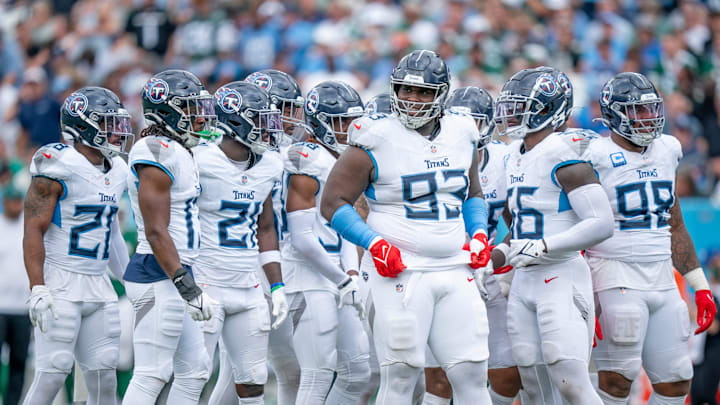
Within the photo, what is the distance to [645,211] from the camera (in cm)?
612

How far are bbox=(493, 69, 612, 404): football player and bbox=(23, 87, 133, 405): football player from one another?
240cm

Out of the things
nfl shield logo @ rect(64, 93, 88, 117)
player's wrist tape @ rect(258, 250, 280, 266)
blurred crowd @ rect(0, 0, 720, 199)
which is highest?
blurred crowd @ rect(0, 0, 720, 199)

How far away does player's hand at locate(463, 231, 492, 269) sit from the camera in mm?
5293

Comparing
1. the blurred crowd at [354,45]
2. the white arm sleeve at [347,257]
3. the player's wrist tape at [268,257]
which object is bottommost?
the white arm sleeve at [347,257]

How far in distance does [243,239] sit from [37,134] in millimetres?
7055

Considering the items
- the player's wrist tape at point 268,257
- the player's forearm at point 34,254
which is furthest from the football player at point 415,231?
the player's forearm at point 34,254

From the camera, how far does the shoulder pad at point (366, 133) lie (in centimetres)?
519

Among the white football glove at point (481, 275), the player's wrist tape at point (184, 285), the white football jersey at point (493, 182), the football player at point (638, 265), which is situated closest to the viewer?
the player's wrist tape at point (184, 285)

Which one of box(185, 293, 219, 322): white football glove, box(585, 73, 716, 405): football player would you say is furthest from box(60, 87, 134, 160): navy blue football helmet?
box(585, 73, 716, 405): football player

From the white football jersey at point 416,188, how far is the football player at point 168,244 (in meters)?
1.01

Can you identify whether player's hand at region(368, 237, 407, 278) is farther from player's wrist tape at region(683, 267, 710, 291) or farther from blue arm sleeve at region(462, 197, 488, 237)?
player's wrist tape at region(683, 267, 710, 291)

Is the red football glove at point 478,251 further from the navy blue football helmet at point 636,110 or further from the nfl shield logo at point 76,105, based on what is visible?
the nfl shield logo at point 76,105

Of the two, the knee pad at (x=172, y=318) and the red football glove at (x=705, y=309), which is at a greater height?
the knee pad at (x=172, y=318)

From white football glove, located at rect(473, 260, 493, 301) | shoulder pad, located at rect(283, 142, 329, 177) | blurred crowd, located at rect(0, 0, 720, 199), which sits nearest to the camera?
white football glove, located at rect(473, 260, 493, 301)
